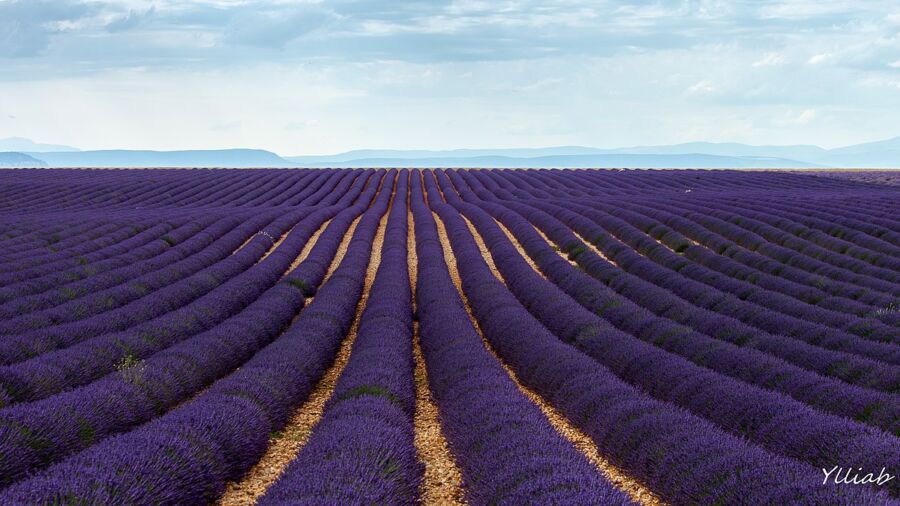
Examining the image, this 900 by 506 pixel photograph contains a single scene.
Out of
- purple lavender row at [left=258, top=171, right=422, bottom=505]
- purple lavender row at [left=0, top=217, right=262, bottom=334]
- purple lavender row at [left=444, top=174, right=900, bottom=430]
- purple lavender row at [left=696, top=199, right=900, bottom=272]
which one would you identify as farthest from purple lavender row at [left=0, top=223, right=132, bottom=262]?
purple lavender row at [left=696, top=199, right=900, bottom=272]

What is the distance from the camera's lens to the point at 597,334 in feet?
33.8

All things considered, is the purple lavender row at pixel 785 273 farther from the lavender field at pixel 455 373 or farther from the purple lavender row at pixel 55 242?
the purple lavender row at pixel 55 242

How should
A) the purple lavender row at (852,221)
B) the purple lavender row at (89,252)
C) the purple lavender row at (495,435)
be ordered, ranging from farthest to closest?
the purple lavender row at (852,221), the purple lavender row at (89,252), the purple lavender row at (495,435)

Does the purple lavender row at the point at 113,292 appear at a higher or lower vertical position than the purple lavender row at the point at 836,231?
lower

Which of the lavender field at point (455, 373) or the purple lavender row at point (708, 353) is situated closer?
the lavender field at point (455, 373)

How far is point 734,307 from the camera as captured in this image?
12.5 m

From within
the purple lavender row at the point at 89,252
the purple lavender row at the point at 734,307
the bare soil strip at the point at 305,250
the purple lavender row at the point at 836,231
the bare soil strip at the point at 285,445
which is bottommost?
the bare soil strip at the point at 305,250

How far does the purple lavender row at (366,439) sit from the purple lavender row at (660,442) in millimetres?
1669

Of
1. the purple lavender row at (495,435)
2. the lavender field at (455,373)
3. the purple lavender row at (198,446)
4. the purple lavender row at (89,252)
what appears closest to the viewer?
the purple lavender row at (198,446)

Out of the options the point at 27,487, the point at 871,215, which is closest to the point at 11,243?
the point at 27,487

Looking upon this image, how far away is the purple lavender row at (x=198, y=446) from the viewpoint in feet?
15.1

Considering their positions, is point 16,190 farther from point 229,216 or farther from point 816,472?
point 816,472

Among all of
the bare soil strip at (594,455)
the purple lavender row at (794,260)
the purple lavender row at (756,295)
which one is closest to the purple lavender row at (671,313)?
the purple lavender row at (756,295)

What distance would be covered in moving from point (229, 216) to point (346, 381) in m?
20.6
